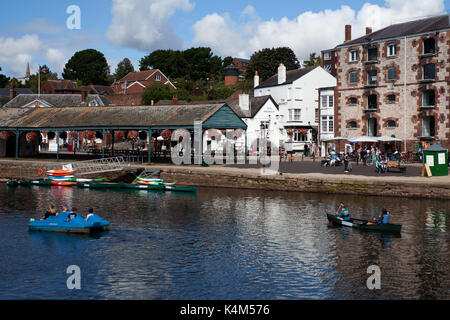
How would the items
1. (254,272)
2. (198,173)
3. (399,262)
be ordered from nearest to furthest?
1. (254,272)
2. (399,262)
3. (198,173)

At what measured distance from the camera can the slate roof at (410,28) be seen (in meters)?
57.2

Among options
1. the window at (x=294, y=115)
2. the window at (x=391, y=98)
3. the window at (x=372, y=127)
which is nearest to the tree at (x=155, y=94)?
the window at (x=294, y=115)

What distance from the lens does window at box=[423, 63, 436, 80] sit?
57688 millimetres

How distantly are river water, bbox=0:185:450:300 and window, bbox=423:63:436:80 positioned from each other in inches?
1047

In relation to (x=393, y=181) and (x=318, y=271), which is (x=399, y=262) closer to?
(x=318, y=271)

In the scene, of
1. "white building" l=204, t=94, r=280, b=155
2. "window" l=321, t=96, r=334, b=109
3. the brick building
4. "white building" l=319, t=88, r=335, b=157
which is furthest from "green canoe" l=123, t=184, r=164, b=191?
"window" l=321, t=96, r=334, b=109

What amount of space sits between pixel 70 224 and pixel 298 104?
55274mm

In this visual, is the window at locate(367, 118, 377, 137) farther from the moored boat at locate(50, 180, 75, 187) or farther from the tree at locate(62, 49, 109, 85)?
the tree at locate(62, 49, 109, 85)

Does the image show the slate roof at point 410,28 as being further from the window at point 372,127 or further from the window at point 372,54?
the window at point 372,127

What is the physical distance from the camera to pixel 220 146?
7306 centimetres

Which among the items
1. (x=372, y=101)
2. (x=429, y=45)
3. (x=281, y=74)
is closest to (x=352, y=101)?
(x=372, y=101)
